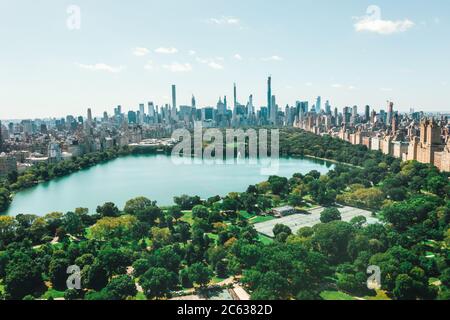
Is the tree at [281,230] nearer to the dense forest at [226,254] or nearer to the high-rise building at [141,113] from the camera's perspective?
the dense forest at [226,254]

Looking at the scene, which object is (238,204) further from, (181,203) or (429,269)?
(429,269)

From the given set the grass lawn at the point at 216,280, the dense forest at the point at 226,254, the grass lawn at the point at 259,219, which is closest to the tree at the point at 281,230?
the dense forest at the point at 226,254

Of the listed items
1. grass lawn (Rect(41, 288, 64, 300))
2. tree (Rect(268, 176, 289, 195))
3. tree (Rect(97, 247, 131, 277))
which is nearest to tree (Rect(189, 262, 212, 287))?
tree (Rect(97, 247, 131, 277))

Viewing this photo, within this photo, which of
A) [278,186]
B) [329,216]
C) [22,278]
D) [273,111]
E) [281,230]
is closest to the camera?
[22,278]

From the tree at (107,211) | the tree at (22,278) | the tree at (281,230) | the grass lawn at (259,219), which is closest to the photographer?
the tree at (22,278)

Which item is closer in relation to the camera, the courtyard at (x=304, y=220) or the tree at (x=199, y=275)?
the tree at (x=199, y=275)

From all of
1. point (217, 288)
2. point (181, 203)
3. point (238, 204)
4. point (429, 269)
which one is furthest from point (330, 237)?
point (181, 203)

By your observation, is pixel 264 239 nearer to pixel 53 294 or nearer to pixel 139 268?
pixel 139 268

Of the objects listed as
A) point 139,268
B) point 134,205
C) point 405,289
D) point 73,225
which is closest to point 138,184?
point 134,205
